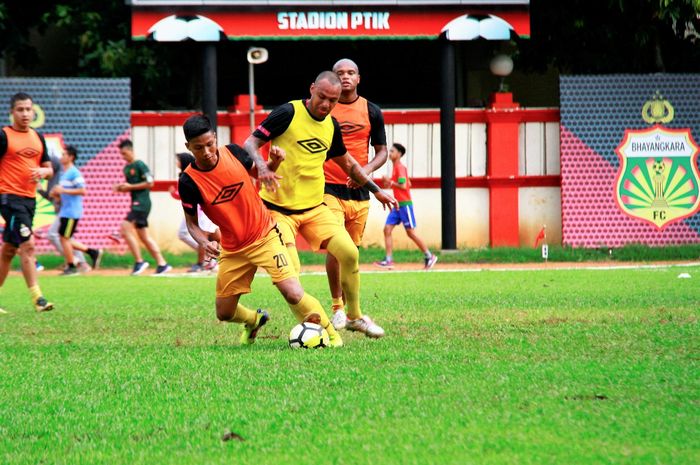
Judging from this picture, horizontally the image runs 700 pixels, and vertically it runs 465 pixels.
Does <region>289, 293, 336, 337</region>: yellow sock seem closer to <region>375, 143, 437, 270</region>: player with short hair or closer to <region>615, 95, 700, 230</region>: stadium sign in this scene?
<region>375, 143, 437, 270</region>: player with short hair

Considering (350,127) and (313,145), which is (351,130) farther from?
(313,145)

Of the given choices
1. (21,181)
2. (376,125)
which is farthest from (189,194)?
(21,181)

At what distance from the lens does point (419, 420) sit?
237 inches

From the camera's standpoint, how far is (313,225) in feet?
32.1

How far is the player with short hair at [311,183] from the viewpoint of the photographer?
9.58m

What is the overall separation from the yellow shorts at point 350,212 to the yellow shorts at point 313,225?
1.60ft

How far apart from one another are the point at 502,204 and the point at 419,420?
18064 millimetres

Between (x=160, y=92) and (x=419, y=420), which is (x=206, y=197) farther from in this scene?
(x=160, y=92)

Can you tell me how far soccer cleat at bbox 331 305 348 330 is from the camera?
10250 mm

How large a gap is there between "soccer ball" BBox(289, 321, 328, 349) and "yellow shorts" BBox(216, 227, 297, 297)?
0.39m

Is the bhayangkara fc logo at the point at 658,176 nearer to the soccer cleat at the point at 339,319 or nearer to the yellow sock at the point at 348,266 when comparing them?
the soccer cleat at the point at 339,319

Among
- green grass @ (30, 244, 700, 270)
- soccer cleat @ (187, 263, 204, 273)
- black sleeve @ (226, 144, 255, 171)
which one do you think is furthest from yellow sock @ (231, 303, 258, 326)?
green grass @ (30, 244, 700, 270)

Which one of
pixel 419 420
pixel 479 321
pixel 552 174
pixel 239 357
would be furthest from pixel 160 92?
pixel 419 420

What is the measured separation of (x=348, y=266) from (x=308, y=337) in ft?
3.50
